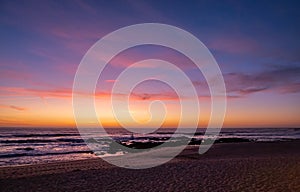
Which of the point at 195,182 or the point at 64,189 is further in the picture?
the point at 195,182

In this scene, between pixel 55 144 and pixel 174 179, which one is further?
pixel 55 144

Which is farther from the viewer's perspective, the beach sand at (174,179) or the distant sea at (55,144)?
the distant sea at (55,144)

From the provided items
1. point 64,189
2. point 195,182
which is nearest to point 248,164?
point 195,182

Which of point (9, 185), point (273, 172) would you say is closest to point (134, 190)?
point (9, 185)

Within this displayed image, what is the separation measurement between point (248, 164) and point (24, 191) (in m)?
11.9

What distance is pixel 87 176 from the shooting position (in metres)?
13.6

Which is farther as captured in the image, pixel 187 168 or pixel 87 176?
pixel 187 168

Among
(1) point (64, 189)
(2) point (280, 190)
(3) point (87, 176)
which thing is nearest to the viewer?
(2) point (280, 190)

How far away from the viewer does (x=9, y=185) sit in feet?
39.5

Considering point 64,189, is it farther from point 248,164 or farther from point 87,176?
point 248,164

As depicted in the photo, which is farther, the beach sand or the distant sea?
the distant sea

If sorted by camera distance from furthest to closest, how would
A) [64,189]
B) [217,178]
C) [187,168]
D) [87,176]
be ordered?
[187,168]
[87,176]
[217,178]
[64,189]

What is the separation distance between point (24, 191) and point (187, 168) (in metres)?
8.23

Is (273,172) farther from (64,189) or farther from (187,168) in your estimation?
(64,189)
